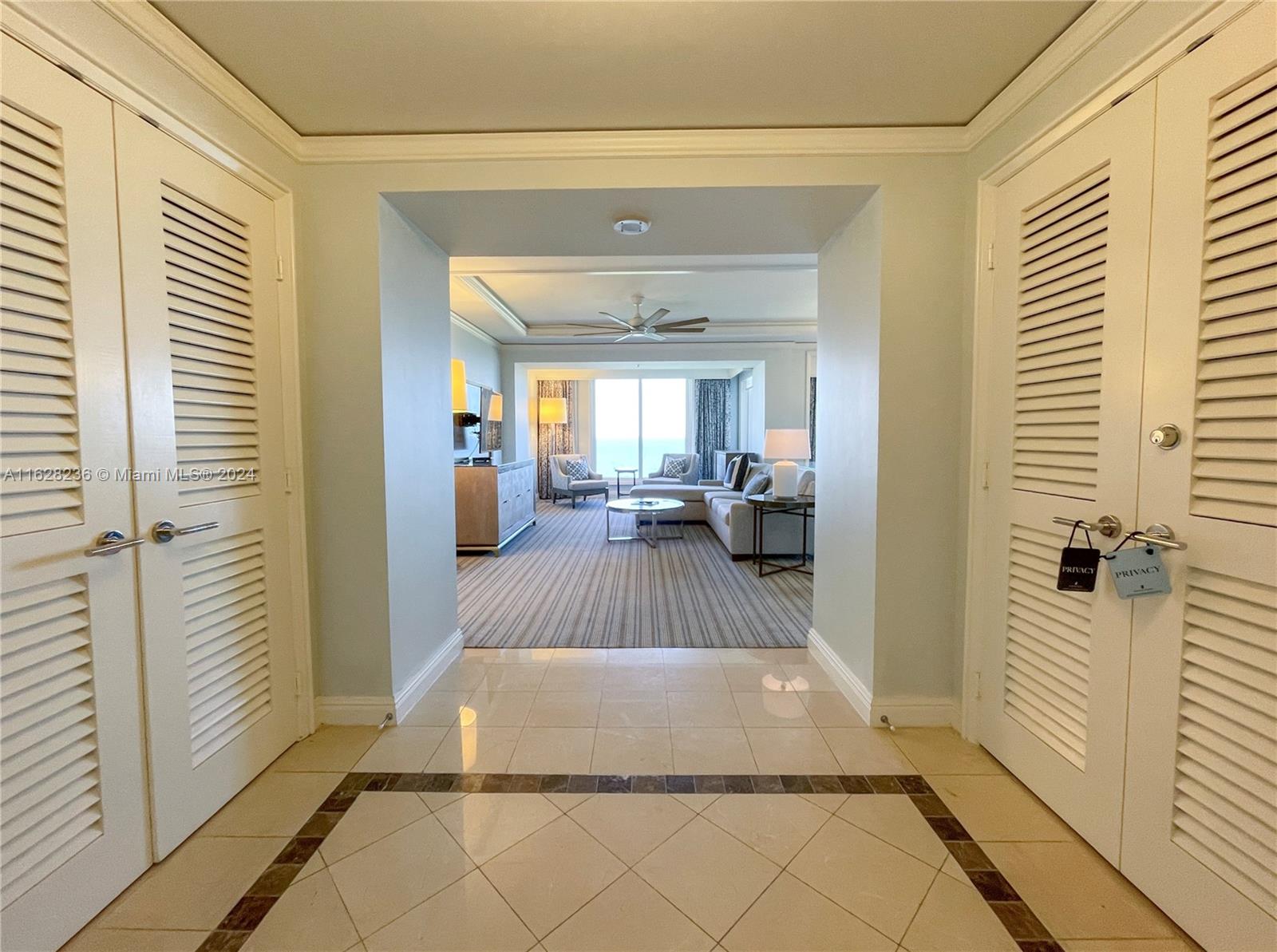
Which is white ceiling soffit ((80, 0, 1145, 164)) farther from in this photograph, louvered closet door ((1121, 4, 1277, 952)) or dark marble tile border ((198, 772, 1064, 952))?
dark marble tile border ((198, 772, 1064, 952))

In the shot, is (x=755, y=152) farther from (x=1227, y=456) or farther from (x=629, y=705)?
(x=629, y=705)

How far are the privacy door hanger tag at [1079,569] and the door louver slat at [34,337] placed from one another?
2.50 metres

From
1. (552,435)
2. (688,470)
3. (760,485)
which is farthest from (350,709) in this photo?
(552,435)

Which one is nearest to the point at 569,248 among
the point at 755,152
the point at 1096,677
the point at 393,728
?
the point at 755,152

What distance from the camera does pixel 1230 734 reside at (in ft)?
3.62

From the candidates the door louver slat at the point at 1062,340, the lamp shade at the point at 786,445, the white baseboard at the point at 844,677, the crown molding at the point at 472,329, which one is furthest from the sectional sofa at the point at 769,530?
the crown molding at the point at 472,329

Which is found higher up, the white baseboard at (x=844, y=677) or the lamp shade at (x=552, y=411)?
the lamp shade at (x=552, y=411)

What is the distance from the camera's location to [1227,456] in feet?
3.64

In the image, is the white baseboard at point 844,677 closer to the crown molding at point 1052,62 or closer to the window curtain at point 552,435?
the crown molding at point 1052,62

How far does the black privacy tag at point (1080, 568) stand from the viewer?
138 cm

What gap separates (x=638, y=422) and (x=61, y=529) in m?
9.33

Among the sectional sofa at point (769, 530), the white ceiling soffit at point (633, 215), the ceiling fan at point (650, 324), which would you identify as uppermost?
the ceiling fan at point (650, 324)

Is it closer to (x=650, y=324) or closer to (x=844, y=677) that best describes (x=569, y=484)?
(x=650, y=324)

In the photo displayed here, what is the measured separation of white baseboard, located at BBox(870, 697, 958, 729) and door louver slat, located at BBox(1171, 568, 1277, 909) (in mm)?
857
